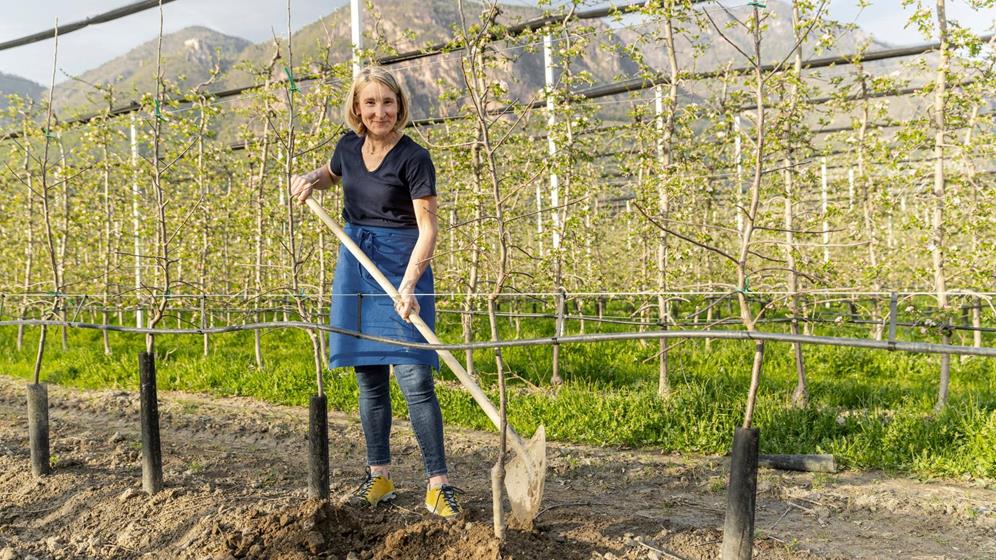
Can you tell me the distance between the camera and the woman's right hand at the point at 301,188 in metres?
2.81

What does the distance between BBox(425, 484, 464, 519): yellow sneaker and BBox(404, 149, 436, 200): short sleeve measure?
1.09 m

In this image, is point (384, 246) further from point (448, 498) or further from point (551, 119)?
point (551, 119)

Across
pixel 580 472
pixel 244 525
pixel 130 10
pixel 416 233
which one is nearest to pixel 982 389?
pixel 580 472

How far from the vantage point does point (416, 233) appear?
2.83 meters

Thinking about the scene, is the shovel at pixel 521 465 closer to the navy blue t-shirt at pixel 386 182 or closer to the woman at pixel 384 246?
the woman at pixel 384 246

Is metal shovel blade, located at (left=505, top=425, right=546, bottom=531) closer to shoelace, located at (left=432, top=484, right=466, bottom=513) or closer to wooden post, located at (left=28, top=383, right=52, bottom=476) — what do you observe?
shoelace, located at (left=432, top=484, right=466, bottom=513)

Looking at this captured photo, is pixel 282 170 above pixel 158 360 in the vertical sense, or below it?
above

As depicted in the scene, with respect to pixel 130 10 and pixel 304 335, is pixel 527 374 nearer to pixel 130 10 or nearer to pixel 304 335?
pixel 304 335

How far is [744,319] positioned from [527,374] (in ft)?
12.0

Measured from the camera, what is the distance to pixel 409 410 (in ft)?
9.24

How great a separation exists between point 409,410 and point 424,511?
16.4 inches

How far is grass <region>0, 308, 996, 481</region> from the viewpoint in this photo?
383cm

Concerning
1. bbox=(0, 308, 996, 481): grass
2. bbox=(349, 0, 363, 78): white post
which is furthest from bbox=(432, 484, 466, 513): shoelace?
bbox=(349, 0, 363, 78): white post

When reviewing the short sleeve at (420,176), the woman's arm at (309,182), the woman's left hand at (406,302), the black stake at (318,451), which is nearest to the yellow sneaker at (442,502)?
the black stake at (318,451)
